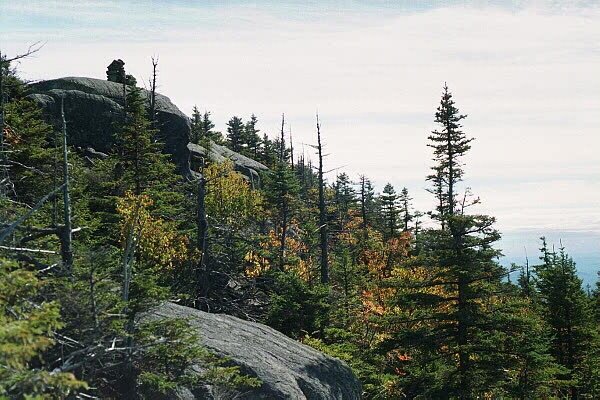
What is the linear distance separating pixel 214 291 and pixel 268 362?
406 inches

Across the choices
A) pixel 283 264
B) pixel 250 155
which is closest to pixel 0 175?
pixel 283 264

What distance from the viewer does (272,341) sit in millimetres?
15977

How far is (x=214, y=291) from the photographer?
936 inches

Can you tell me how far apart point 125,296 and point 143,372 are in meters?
1.84

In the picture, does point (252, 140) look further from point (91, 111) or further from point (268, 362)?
point (268, 362)

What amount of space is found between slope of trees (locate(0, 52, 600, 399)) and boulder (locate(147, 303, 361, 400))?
0.61m

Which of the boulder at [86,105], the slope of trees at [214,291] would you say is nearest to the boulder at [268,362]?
the slope of trees at [214,291]

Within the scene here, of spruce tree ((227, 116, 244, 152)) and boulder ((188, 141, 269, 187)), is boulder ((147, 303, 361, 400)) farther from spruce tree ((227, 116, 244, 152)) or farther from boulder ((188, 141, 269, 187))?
spruce tree ((227, 116, 244, 152))

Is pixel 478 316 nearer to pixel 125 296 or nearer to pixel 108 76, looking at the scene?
pixel 125 296

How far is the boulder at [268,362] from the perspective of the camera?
12758 millimetres

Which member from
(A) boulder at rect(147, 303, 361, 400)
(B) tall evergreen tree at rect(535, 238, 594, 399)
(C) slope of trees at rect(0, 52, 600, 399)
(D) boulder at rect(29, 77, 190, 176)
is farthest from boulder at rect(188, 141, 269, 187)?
(A) boulder at rect(147, 303, 361, 400)

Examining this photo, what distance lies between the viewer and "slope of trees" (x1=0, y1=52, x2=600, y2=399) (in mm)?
9898

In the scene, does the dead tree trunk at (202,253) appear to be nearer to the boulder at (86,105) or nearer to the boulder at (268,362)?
the boulder at (268,362)

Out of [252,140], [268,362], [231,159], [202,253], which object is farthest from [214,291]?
[252,140]
